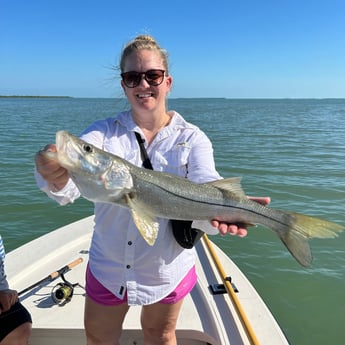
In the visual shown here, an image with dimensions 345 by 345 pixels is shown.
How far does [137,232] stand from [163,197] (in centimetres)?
33

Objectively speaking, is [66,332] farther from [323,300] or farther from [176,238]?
[323,300]

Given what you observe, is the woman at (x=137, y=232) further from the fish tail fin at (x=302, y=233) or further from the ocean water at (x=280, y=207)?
the ocean water at (x=280, y=207)

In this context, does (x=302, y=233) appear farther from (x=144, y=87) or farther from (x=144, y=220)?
(x=144, y=87)

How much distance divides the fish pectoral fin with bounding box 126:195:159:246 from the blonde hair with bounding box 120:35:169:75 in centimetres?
117

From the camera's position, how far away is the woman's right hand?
226cm

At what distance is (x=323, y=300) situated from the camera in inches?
267

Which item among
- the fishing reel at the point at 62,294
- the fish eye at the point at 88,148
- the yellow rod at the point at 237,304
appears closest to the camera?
the fish eye at the point at 88,148

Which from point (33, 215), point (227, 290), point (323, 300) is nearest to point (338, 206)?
point (323, 300)

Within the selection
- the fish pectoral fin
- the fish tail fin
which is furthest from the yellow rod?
the fish pectoral fin

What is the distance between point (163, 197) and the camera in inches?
103

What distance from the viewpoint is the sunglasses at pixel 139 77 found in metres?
2.80

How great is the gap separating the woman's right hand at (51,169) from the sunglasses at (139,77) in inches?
32.7

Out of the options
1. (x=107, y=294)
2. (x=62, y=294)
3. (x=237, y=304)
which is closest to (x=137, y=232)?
(x=107, y=294)

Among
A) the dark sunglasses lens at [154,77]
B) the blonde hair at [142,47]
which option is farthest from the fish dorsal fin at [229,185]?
the blonde hair at [142,47]
